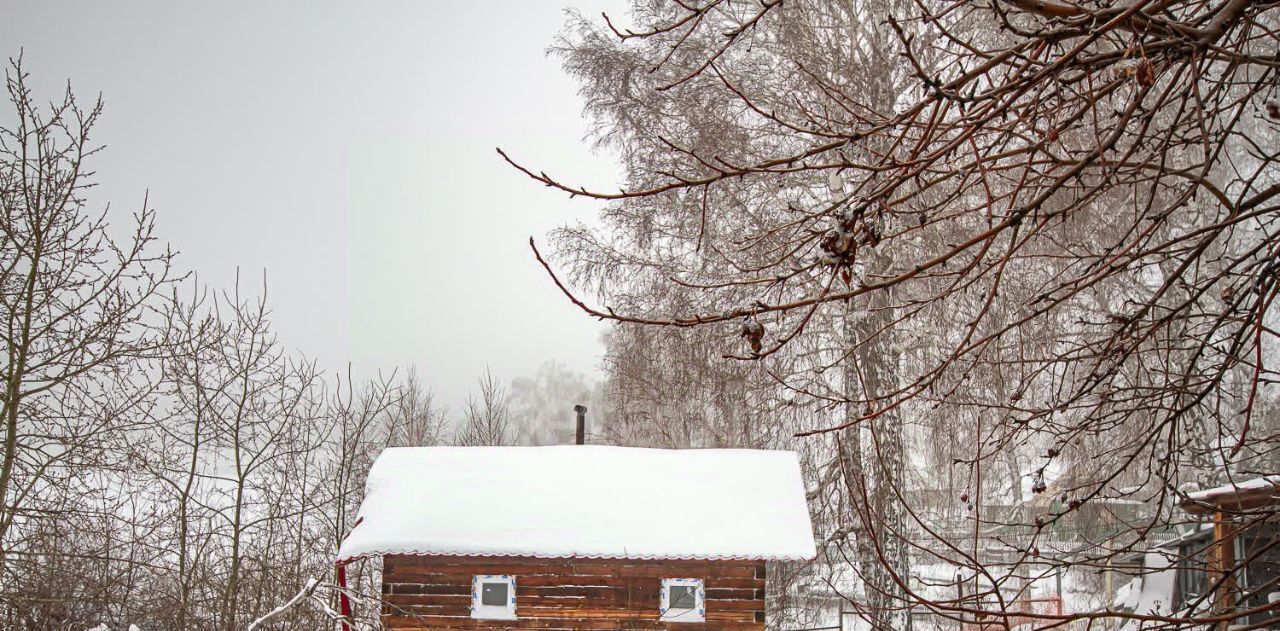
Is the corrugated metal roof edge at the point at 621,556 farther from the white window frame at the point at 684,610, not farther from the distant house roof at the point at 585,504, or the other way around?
the white window frame at the point at 684,610

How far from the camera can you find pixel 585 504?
1118 centimetres

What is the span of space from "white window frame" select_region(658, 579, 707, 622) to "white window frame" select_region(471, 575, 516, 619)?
1599 mm

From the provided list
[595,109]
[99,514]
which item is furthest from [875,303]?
[99,514]

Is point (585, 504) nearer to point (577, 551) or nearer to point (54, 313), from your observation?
point (577, 551)

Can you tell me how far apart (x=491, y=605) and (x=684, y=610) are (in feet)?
6.87

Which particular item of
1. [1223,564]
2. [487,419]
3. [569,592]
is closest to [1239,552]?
[1223,564]

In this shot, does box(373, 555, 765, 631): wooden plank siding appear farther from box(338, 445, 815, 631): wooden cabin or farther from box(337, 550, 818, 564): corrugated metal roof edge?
box(337, 550, 818, 564): corrugated metal roof edge

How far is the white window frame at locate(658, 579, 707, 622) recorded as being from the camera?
35.7 feet

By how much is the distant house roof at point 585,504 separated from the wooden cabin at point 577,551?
0.7 inches

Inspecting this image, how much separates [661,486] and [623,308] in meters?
3.09

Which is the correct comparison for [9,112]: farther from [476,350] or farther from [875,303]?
[476,350]

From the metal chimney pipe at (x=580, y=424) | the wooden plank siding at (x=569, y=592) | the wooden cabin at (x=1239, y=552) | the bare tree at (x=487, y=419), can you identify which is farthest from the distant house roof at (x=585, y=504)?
the bare tree at (x=487, y=419)

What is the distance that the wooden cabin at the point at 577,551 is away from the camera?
10555 mm

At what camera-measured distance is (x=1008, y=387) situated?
1295cm
